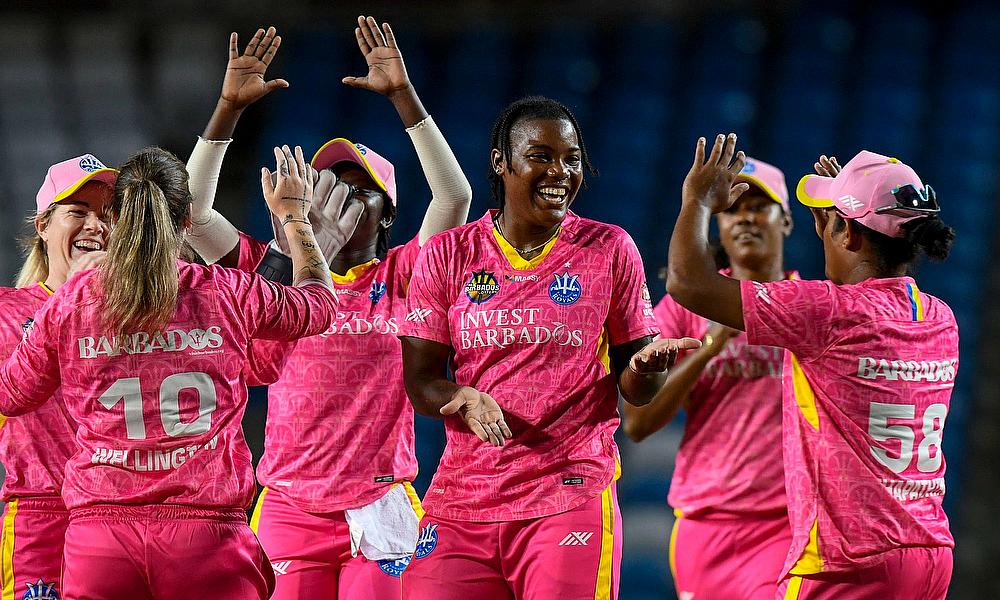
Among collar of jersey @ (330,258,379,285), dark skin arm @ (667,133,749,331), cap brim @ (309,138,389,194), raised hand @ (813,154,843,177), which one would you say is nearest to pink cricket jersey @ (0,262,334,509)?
collar of jersey @ (330,258,379,285)

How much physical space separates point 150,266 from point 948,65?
9.00m

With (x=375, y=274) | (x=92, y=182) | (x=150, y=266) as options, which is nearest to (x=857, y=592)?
(x=375, y=274)

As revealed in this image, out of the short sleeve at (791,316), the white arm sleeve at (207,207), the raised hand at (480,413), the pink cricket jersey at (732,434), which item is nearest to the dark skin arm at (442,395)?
the raised hand at (480,413)

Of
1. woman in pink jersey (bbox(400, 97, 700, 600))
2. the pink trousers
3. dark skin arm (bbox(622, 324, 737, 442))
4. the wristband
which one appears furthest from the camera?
dark skin arm (bbox(622, 324, 737, 442))

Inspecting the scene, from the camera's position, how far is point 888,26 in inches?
408

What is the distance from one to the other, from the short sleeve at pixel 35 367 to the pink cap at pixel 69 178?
2.32ft

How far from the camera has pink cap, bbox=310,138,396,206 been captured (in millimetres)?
3867

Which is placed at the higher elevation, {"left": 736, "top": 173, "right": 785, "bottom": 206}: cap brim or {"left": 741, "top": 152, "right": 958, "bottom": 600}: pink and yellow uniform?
{"left": 736, "top": 173, "right": 785, "bottom": 206}: cap brim

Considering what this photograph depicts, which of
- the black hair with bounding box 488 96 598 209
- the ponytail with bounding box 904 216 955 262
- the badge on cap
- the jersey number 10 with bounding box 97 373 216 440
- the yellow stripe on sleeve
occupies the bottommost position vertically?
the yellow stripe on sleeve

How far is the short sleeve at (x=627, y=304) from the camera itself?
3182mm

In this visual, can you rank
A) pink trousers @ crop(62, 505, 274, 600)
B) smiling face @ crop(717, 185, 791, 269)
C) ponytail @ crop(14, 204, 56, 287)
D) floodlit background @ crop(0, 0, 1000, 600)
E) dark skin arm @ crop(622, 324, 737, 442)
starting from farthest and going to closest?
1. floodlit background @ crop(0, 0, 1000, 600)
2. smiling face @ crop(717, 185, 791, 269)
3. dark skin arm @ crop(622, 324, 737, 442)
4. ponytail @ crop(14, 204, 56, 287)
5. pink trousers @ crop(62, 505, 274, 600)

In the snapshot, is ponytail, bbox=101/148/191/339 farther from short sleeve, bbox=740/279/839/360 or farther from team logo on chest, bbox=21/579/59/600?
short sleeve, bbox=740/279/839/360

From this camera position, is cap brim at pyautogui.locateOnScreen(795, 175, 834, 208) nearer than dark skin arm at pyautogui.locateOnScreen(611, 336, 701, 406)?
No

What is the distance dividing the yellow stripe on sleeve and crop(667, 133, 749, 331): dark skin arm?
82.8 inches
